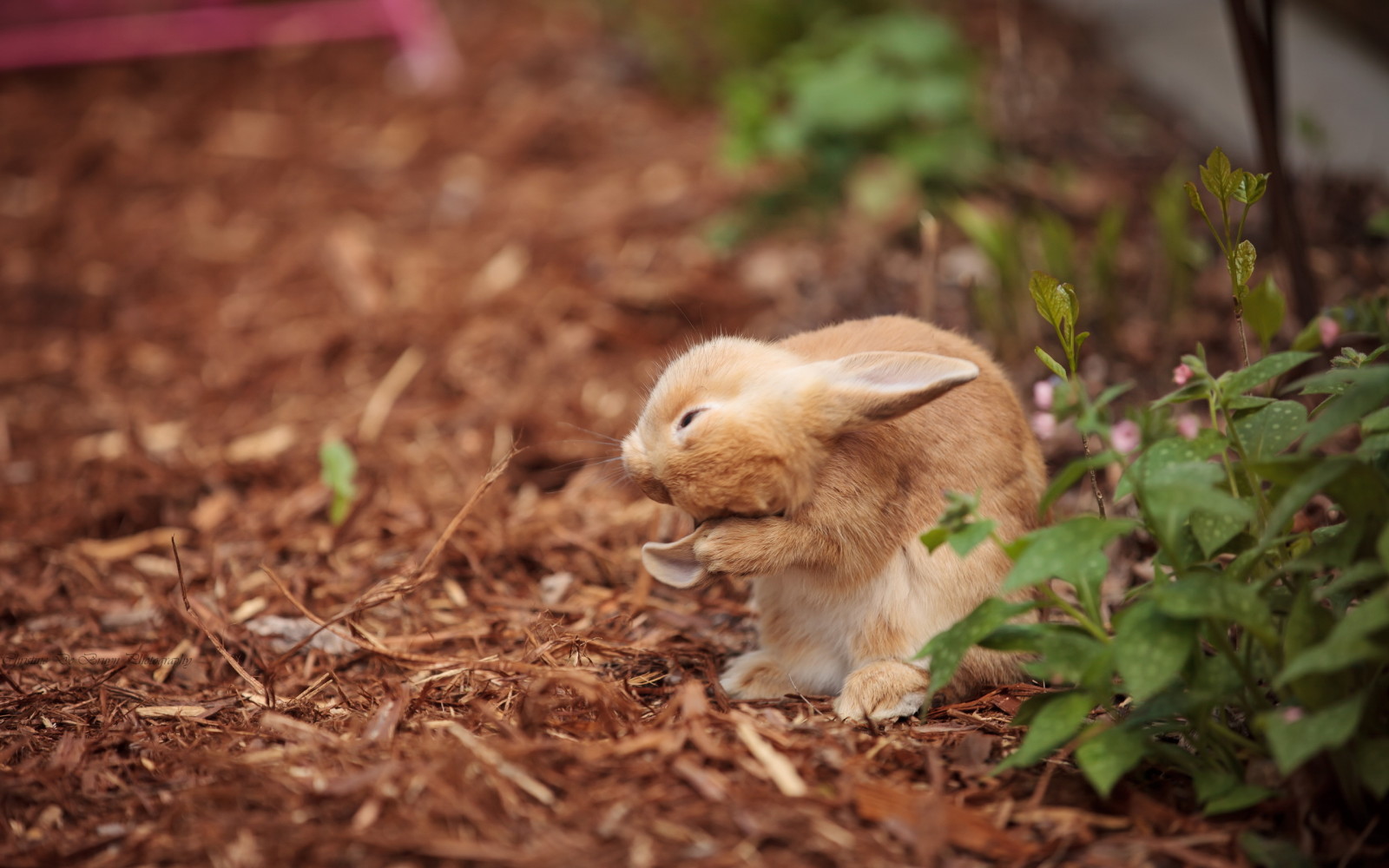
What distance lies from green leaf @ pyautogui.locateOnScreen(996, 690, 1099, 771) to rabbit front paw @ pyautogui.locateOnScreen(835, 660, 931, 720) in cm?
35

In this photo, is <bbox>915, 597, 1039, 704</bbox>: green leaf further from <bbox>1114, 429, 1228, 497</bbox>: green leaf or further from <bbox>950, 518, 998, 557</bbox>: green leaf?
<bbox>1114, 429, 1228, 497</bbox>: green leaf

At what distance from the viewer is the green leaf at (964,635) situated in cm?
178

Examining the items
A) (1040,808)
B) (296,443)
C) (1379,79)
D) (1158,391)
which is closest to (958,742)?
(1040,808)

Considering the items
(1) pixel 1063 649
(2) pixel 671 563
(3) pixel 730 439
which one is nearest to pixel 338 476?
(2) pixel 671 563

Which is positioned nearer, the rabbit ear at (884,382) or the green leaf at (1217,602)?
the green leaf at (1217,602)

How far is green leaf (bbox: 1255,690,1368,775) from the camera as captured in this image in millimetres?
1558

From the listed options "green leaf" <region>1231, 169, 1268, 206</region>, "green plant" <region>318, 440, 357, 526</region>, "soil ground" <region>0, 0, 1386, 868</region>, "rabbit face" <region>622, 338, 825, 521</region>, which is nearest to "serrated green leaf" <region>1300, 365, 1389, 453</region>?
"green leaf" <region>1231, 169, 1268, 206</region>

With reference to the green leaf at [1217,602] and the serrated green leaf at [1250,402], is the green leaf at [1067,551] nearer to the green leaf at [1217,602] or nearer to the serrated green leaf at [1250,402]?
the green leaf at [1217,602]

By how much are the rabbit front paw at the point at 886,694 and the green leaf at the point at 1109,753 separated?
1.33 ft

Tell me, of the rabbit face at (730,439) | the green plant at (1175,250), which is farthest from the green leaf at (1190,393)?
the green plant at (1175,250)

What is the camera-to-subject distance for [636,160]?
18.3 feet

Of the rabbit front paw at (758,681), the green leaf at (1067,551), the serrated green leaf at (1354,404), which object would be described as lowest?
the rabbit front paw at (758,681)

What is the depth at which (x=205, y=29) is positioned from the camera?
22.5 ft

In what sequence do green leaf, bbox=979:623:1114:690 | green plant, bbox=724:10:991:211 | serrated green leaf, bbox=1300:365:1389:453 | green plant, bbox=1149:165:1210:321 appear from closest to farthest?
1. serrated green leaf, bbox=1300:365:1389:453
2. green leaf, bbox=979:623:1114:690
3. green plant, bbox=1149:165:1210:321
4. green plant, bbox=724:10:991:211
